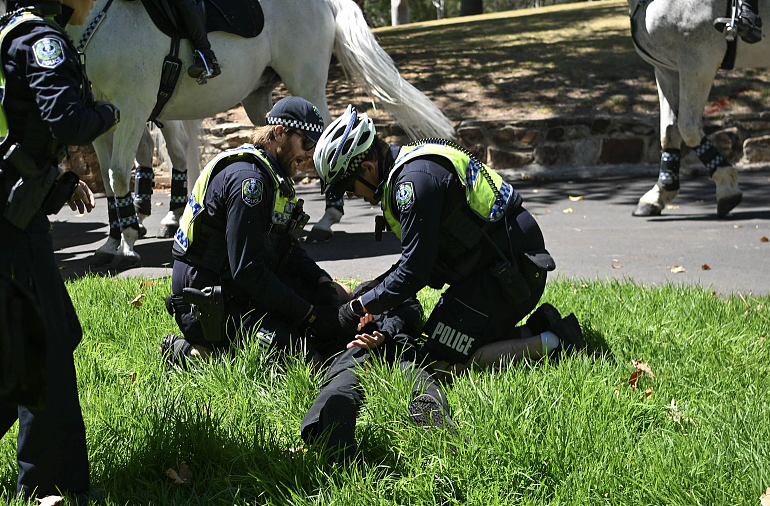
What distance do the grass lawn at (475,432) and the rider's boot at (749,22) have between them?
4.23 meters

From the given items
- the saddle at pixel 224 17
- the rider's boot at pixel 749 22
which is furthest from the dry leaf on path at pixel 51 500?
the rider's boot at pixel 749 22

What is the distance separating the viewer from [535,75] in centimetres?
1487

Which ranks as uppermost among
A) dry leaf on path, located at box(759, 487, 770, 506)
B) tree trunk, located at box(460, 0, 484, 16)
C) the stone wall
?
dry leaf on path, located at box(759, 487, 770, 506)

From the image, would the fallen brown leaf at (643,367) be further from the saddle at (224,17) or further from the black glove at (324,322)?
the saddle at (224,17)

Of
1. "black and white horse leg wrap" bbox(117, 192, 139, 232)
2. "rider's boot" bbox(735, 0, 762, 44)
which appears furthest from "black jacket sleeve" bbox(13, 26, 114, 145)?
"rider's boot" bbox(735, 0, 762, 44)

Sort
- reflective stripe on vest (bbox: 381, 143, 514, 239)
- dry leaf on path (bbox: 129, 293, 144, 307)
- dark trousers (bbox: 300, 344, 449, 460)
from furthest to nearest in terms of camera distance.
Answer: dry leaf on path (bbox: 129, 293, 144, 307)
reflective stripe on vest (bbox: 381, 143, 514, 239)
dark trousers (bbox: 300, 344, 449, 460)

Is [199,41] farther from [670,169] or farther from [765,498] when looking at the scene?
[765,498]

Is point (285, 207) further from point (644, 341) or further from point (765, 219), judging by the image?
point (765, 219)

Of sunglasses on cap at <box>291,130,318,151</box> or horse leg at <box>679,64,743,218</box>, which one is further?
horse leg at <box>679,64,743,218</box>

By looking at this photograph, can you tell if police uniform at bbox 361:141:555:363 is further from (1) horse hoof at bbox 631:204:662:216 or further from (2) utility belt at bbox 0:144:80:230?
(1) horse hoof at bbox 631:204:662:216

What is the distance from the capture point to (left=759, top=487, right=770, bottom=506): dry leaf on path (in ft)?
8.26

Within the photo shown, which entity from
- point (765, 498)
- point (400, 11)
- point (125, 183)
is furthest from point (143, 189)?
point (400, 11)

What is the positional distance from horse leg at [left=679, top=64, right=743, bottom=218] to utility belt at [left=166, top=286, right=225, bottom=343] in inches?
228

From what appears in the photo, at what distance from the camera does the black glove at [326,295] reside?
15.0 feet
